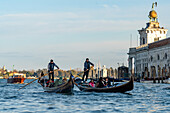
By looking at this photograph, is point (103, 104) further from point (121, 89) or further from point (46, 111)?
point (121, 89)

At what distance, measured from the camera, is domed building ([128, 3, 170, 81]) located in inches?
4272

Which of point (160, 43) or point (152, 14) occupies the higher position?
point (152, 14)

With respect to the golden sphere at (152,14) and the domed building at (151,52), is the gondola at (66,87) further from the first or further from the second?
the golden sphere at (152,14)

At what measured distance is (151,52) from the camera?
11862 centimetres

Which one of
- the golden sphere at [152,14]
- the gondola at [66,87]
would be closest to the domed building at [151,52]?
the golden sphere at [152,14]

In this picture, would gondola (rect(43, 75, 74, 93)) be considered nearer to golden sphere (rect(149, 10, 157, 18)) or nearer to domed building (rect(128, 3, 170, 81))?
domed building (rect(128, 3, 170, 81))

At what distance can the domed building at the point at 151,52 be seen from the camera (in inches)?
4272

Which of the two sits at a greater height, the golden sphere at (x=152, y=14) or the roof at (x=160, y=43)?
the golden sphere at (x=152, y=14)

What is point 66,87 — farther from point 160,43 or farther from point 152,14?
point 152,14

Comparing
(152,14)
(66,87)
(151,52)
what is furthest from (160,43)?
(66,87)

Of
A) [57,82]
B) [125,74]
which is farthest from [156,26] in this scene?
[57,82]

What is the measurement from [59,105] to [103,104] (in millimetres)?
2792

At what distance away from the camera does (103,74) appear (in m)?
186

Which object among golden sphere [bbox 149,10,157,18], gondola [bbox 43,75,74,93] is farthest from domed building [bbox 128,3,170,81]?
gondola [bbox 43,75,74,93]
